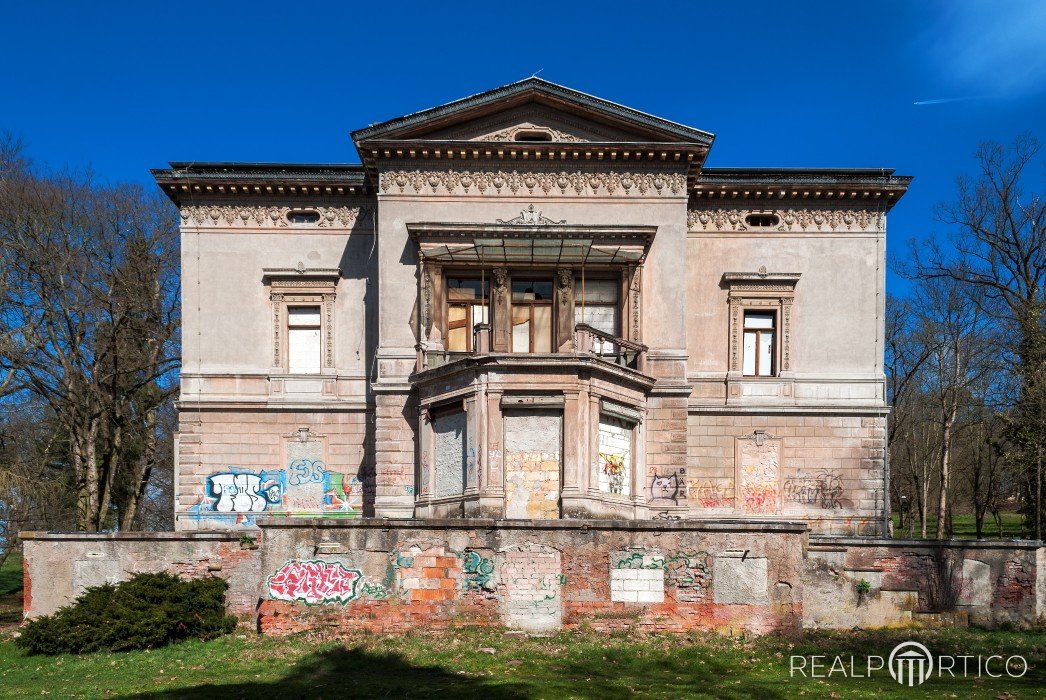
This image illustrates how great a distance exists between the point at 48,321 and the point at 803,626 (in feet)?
90.9

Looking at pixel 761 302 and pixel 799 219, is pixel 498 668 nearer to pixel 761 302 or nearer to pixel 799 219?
pixel 761 302

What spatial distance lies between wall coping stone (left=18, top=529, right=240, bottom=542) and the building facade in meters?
7.73

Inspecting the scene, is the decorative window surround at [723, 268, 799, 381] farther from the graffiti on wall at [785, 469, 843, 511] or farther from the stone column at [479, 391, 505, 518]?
the stone column at [479, 391, 505, 518]

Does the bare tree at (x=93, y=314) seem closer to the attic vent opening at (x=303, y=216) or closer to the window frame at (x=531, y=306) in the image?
the attic vent opening at (x=303, y=216)

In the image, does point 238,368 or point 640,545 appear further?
point 238,368

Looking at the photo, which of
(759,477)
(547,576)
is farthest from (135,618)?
(759,477)

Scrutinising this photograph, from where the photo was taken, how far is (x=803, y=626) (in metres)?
19.1

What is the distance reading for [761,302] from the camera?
3145cm

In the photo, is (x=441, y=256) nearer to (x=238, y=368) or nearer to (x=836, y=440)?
(x=238, y=368)

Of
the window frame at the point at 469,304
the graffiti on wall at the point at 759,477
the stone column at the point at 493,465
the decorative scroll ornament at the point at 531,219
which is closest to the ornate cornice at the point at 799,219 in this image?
the decorative scroll ornament at the point at 531,219

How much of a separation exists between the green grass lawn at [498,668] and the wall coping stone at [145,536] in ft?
7.05

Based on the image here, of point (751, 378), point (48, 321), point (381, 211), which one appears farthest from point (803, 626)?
point (48, 321)

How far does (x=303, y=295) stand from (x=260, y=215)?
291cm

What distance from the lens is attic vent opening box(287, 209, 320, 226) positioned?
31.5 m
